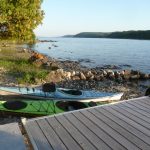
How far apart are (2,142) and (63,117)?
2107 mm

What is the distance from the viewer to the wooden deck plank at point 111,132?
6.26 metres

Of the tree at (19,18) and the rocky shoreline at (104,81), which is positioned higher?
the tree at (19,18)

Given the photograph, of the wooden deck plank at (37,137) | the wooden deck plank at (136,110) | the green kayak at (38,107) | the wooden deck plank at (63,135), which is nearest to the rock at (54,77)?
the green kayak at (38,107)

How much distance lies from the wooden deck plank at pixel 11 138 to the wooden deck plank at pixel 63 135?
0.98 m

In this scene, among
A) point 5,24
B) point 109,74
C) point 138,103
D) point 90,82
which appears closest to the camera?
point 138,103

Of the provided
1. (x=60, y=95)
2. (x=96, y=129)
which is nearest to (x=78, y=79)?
(x=60, y=95)

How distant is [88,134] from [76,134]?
31cm

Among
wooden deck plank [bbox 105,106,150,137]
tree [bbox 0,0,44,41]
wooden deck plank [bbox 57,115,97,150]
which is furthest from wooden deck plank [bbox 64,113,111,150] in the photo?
tree [bbox 0,0,44,41]

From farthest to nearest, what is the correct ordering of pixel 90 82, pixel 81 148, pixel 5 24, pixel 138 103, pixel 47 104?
pixel 90 82 < pixel 5 24 < pixel 47 104 < pixel 138 103 < pixel 81 148

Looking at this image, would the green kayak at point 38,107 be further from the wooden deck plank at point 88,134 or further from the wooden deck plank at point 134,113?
the wooden deck plank at point 88,134

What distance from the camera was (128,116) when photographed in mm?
8031

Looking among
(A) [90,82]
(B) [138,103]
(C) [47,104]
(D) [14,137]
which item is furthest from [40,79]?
(D) [14,137]

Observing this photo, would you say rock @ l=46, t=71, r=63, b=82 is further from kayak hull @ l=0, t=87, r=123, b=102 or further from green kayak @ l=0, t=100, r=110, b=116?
green kayak @ l=0, t=100, r=110, b=116

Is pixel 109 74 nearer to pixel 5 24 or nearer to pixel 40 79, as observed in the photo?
pixel 40 79
